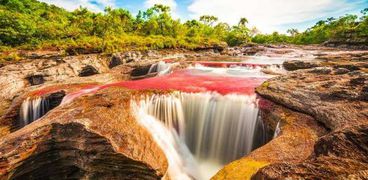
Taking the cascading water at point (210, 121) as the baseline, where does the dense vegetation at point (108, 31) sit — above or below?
above

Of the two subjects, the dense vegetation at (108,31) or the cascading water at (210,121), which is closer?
the cascading water at (210,121)

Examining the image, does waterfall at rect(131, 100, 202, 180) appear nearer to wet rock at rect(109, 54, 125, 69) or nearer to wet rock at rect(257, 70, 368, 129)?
wet rock at rect(257, 70, 368, 129)

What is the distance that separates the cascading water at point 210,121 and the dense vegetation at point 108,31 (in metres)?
22.4

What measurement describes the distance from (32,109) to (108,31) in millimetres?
32170

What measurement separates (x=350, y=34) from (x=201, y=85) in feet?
162

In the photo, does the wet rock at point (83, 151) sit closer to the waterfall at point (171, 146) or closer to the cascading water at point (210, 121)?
the waterfall at point (171, 146)

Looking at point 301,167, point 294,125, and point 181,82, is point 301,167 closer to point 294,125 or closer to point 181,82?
point 294,125

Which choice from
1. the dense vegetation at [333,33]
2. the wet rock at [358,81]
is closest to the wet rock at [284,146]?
the wet rock at [358,81]

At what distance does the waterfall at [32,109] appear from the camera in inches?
533

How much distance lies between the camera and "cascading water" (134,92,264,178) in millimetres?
9875

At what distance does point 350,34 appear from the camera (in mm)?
48938

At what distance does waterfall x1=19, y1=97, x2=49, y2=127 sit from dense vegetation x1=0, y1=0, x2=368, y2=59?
17.3 meters

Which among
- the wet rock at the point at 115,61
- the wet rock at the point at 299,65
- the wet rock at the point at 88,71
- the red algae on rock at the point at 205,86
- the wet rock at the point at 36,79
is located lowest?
the wet rock at the point at 36,79

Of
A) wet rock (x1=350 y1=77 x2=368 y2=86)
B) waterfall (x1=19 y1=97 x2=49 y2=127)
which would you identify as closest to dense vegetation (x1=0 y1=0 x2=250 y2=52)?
waterfall (x1=19 y1=97 x2=49 y2=127)
